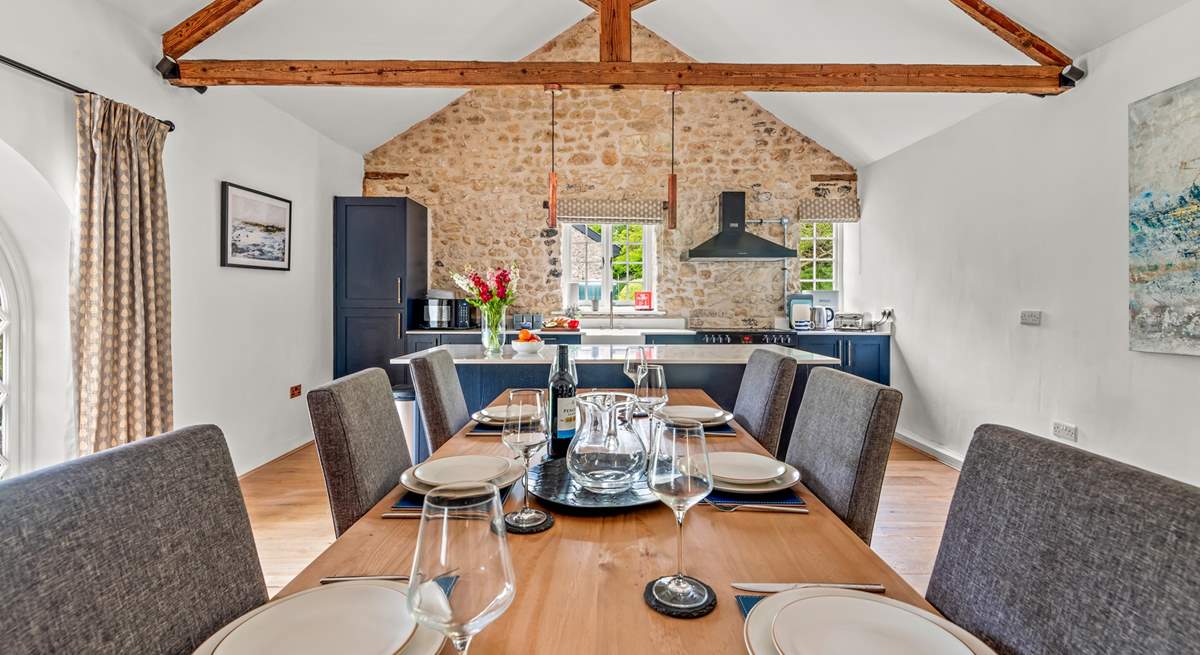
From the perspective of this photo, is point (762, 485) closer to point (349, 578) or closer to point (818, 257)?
point (349, 578)

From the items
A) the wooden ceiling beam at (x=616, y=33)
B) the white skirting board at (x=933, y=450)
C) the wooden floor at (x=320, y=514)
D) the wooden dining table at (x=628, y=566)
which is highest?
the wooden ceiling beam at (x=616, y=33)

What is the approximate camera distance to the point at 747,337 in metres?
5.18

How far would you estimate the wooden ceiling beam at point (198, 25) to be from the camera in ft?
10.0

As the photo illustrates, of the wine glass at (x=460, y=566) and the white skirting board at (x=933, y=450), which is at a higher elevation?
the wine glass at (x=460, y=566)

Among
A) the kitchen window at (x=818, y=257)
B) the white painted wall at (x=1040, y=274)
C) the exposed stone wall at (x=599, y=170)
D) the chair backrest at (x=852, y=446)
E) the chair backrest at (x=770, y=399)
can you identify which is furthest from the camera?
the kitchen window at (x=818, y=257)

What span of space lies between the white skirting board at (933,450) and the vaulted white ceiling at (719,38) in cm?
240

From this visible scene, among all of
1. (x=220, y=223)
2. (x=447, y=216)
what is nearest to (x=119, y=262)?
(x=220, y=223)

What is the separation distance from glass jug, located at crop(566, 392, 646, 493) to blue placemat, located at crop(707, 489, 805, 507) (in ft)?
0.54

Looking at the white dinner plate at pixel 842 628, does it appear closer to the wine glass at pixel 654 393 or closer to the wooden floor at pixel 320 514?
the wine glass at pixel 654 393

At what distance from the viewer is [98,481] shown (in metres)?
0.68

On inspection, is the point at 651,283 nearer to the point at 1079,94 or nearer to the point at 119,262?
the point at 1079,94

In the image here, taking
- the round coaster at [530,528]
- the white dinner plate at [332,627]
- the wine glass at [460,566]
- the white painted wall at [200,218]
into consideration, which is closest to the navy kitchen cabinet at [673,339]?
the white painted wall at [200,218]

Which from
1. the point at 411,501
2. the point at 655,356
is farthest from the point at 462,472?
the point at 655,356

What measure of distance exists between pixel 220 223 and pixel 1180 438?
17.2 feet
